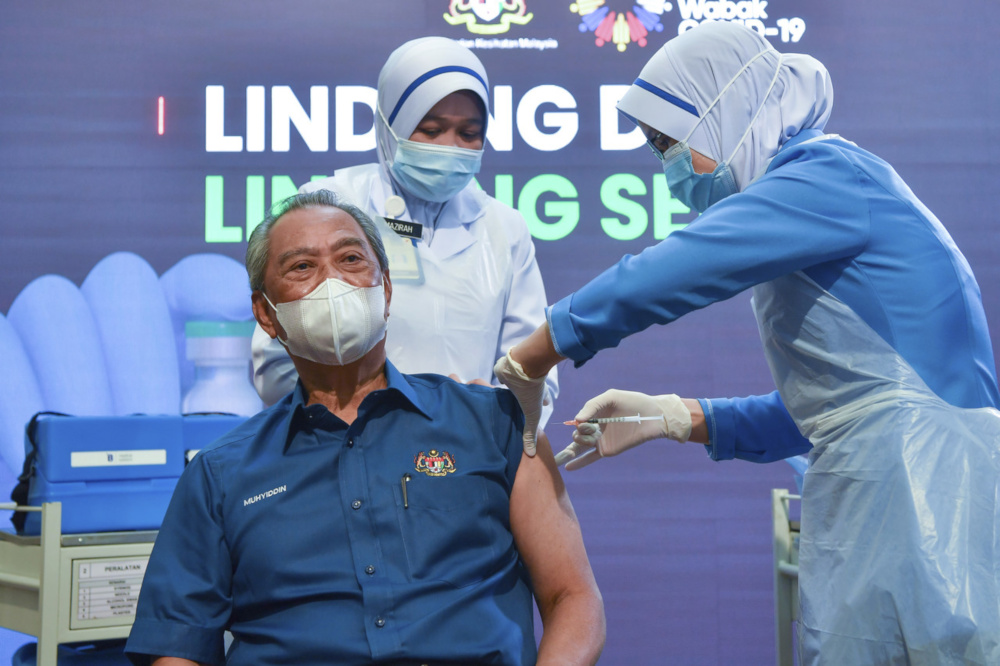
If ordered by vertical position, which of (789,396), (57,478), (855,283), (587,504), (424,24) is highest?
(424,24)

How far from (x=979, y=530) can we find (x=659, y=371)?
2094 mm

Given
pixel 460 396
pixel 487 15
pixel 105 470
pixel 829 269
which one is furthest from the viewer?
pixel 487 15

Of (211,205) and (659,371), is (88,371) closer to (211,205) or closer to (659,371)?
(211,205)

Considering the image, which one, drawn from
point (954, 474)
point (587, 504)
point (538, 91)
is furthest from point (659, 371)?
point (954, 474)

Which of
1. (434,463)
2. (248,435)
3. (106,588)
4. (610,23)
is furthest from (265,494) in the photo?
(610,23)

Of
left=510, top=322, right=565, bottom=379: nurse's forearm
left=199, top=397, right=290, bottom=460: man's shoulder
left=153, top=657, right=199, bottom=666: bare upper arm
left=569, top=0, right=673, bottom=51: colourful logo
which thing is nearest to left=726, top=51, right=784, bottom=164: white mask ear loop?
left=510, top=322, right=565, bottom=379: nurse's forearm

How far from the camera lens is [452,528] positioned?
1417 mm

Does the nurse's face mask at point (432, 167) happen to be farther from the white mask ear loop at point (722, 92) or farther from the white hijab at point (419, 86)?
the white mask ear loop at point (722, 92)

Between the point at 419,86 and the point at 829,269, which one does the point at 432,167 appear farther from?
the point at 829,269

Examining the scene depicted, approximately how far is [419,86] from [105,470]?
55.2 inches

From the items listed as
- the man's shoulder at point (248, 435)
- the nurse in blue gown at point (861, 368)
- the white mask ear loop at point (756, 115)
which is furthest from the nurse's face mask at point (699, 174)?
the man's shoulder at point (248, 435)

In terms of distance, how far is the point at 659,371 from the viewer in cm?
343

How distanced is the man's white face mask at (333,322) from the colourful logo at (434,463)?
0.70 feet

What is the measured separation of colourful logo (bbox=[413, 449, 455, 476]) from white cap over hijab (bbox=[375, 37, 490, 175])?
906 mm
